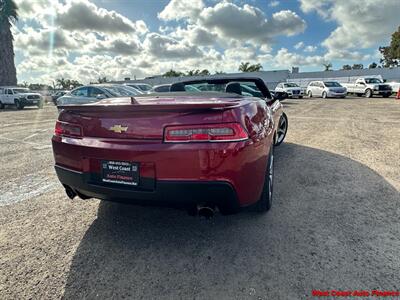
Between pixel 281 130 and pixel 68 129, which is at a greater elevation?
pixel 68 129

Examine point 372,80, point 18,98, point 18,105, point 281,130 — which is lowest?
point 18,105

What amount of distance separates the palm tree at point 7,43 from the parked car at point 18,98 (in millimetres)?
10961

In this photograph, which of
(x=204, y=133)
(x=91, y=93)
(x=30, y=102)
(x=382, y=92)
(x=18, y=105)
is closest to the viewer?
(x=204, y=133)

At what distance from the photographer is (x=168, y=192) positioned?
6.35 feet

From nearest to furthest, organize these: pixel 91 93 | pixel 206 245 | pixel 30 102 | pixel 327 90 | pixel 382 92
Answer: pixel 206 245
pixel 91 93
pixel 30 102
pixel 382 92
pixel 327 90

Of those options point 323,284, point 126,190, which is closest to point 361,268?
point 323,284

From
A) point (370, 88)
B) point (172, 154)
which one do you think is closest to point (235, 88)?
point (172, 154)

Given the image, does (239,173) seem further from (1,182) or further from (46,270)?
(1,182)

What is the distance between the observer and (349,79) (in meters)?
A: 32.7

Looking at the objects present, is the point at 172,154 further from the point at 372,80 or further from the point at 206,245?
the point at 372,80

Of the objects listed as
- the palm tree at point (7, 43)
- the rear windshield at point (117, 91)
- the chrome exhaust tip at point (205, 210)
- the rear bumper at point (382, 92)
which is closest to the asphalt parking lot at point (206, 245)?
the chrome exhaust tip at point (205, 210)

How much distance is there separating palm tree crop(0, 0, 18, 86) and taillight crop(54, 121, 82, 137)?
115 feet

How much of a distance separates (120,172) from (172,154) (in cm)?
48

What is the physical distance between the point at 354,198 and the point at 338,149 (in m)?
2.40
